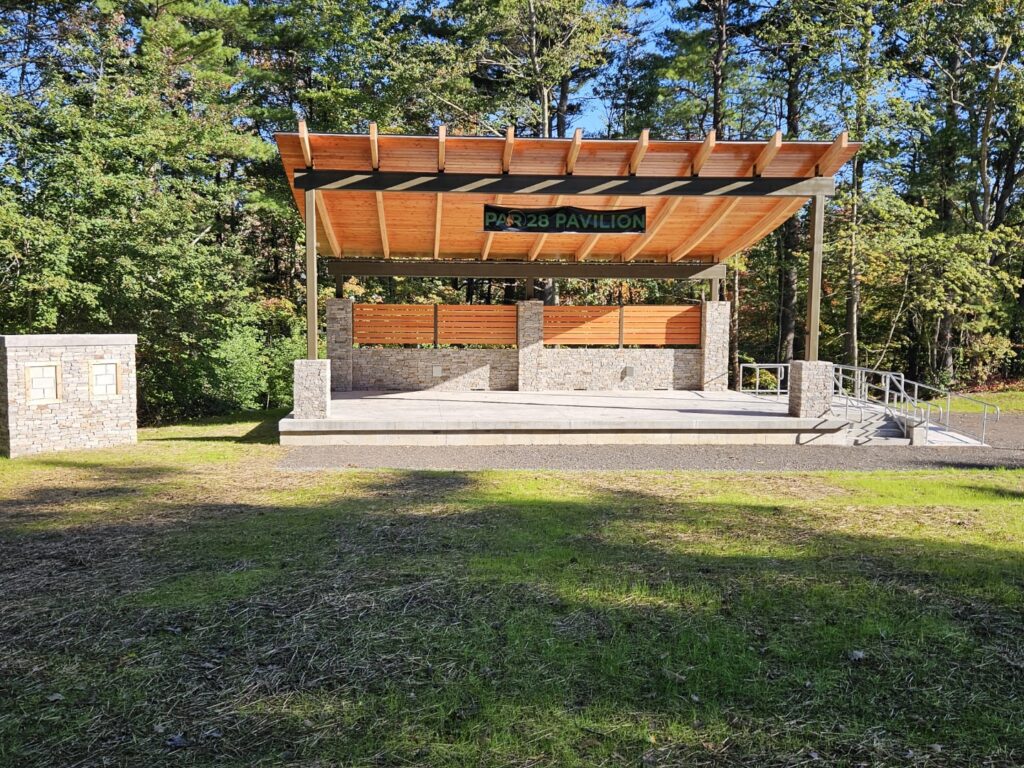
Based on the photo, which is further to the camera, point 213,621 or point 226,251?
point 226,251

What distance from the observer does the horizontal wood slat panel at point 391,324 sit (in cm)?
1694

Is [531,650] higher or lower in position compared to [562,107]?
lower

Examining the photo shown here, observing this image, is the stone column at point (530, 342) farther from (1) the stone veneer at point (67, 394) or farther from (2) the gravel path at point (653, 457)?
(1) the stone veneer at point (67, 394)

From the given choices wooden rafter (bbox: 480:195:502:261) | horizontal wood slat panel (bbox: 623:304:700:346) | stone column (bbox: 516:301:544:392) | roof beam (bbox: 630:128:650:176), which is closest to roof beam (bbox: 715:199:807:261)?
horizontal wood slat panel (bbox: 623:304:700:346)

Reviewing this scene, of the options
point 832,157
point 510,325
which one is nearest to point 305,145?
point 510,325

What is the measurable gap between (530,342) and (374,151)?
749cm

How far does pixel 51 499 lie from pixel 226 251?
11462 millimetres

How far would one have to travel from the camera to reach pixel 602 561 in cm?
477

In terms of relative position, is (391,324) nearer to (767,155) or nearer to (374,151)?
(374,151)

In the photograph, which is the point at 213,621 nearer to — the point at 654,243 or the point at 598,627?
the point at 598,627

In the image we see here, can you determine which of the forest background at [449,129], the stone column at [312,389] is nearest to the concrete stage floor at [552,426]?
the stone column at [312,389]

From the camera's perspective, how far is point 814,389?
1153cm

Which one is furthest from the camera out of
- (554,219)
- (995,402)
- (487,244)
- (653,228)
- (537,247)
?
(995,402)

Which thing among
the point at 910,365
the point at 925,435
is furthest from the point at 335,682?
the point at 910,365
